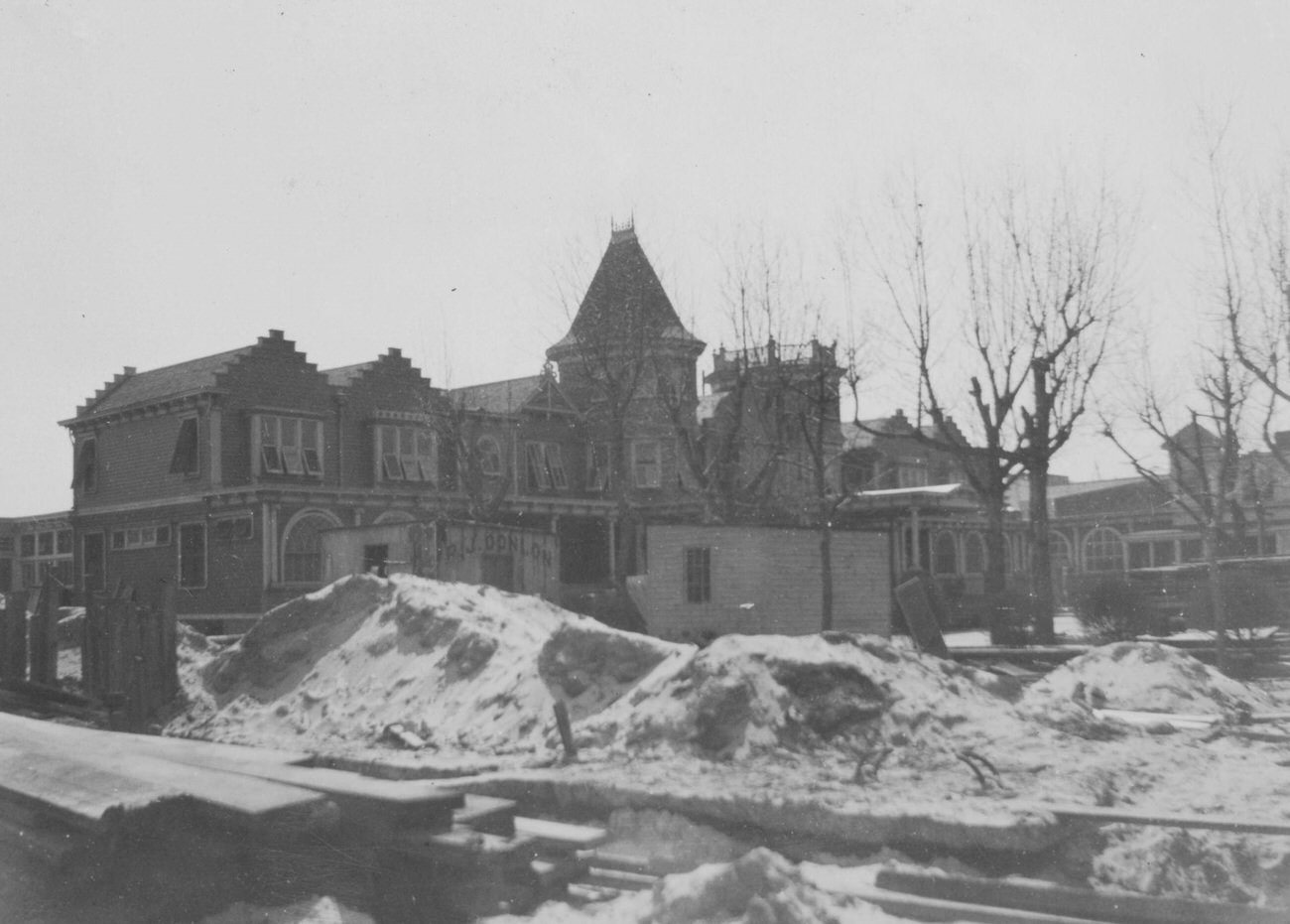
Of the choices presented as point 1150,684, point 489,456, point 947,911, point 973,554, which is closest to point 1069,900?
point 947,911

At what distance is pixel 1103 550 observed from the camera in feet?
190

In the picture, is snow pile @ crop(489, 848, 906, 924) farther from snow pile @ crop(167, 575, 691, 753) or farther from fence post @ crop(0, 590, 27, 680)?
fence post @ crop(0, 590, 27, 680)

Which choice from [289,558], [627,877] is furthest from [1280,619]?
[289,558]

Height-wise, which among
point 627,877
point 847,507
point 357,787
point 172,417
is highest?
point 172,417

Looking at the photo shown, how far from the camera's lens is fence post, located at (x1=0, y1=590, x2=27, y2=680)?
17375mm

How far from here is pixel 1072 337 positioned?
28031 millimetres

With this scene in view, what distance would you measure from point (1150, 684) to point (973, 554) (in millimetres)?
36656

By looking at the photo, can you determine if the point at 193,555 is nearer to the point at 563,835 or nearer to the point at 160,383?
the point at 160,383

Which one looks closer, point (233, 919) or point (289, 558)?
point (233, 919)

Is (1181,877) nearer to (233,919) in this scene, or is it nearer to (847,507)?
(233,919)

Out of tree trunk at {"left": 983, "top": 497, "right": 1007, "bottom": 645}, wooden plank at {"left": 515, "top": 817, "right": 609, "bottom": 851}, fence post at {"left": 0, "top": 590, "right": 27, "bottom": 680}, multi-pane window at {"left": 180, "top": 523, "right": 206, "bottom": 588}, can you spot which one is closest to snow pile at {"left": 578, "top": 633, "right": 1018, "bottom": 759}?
wooden plank at {"left": 515, "top": 817, "right": 609, "bottom": 851}

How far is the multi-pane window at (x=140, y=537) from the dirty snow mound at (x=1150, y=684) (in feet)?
84.8

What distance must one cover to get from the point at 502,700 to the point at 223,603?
22.0 metres

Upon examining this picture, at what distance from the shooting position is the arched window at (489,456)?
38000 mm
